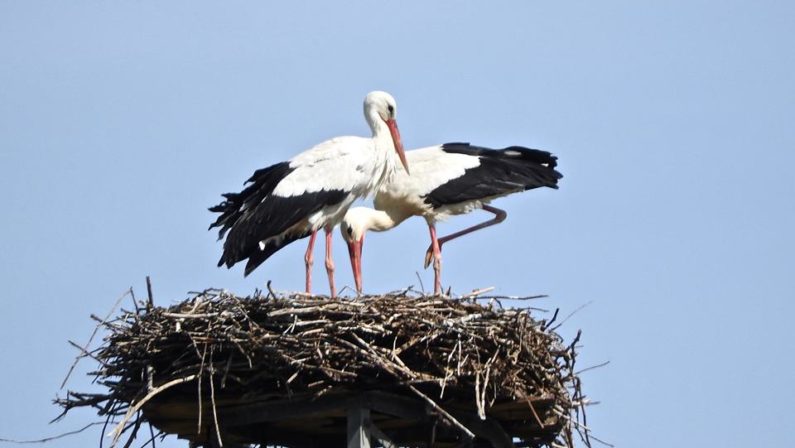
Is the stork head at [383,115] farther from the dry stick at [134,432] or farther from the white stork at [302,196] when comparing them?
the dry stick at [134,432]

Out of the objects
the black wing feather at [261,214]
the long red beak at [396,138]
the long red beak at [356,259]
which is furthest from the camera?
the long red beak at [356,259]

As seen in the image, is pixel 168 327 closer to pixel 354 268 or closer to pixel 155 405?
pixel 155 405

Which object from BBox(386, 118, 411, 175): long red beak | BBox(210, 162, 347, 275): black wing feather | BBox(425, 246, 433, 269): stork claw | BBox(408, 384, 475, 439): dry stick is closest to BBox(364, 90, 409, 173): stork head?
BBox(386, 118, 411, 175): long red beak

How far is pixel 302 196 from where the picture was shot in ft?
38.7

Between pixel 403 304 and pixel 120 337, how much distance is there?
1774 mm

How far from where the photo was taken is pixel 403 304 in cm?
941

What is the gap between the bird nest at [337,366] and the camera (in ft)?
29.5

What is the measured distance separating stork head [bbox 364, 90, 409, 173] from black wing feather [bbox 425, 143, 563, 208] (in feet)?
3.31

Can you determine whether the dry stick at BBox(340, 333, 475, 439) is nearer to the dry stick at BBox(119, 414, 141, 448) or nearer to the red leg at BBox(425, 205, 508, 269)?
the dry stick at BBox(119, 414, 141, 448)

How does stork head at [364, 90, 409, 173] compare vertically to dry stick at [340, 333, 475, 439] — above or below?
above

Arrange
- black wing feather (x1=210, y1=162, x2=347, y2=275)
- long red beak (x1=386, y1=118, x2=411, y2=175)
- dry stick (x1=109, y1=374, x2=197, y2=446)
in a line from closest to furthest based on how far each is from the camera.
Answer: dry stick (x1=109, y1=374, x2=197, y2=446)
black wing feather (x1=210, y1=162, x2=347, y2=275)
long red beak (x1=386, y1=118, x2=411, y2=175)

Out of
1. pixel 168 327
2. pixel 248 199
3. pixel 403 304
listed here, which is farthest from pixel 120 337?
pixel 248 199

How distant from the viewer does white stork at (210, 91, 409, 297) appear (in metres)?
11.7

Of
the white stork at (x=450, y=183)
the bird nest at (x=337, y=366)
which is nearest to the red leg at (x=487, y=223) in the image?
the white stork at (x=450, y=183)
